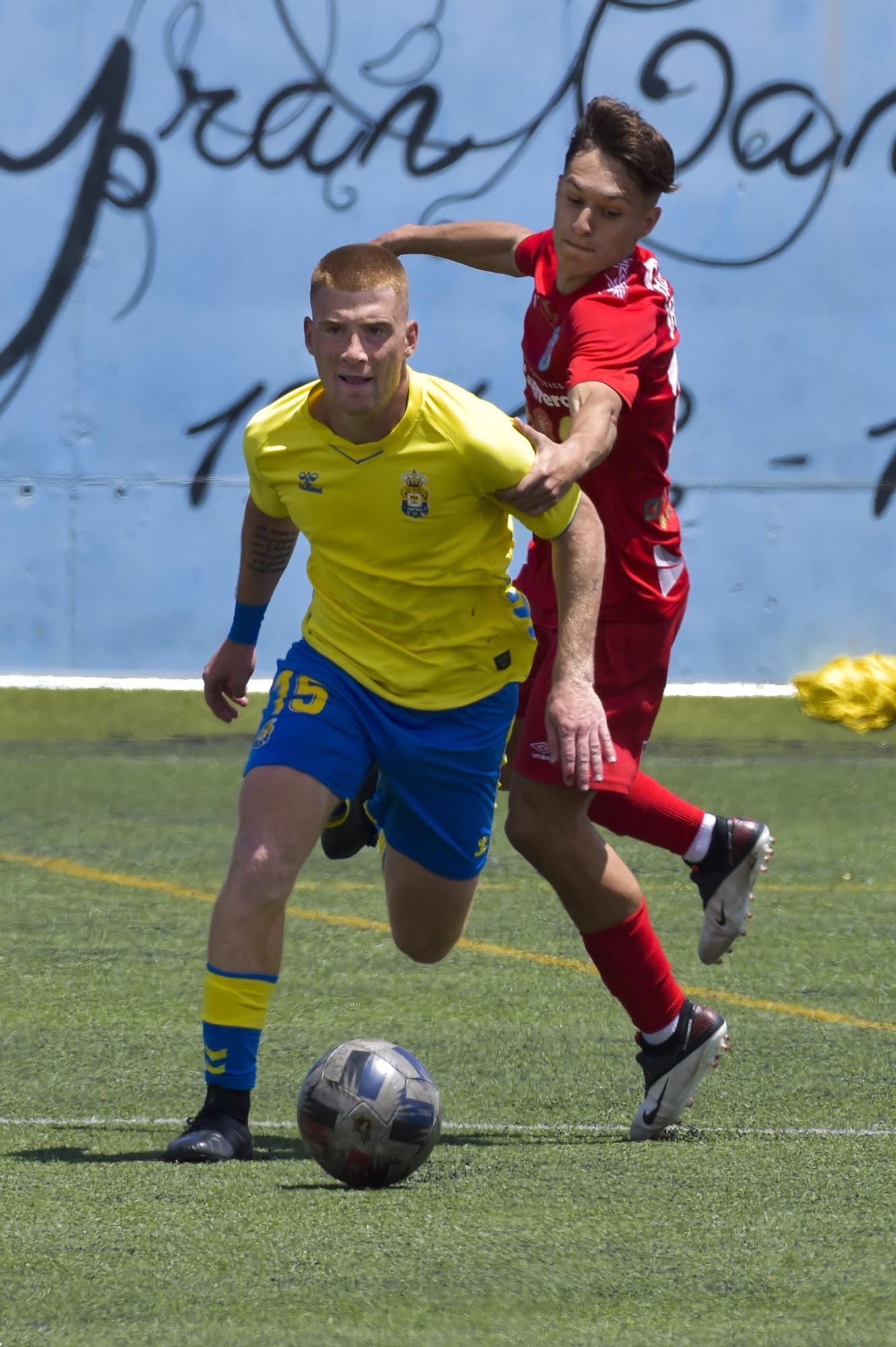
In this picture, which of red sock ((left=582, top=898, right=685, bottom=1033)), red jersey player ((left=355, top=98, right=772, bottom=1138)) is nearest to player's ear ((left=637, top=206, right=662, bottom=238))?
red jersey player ((left=355, top=98, right=772, bottom=1138))

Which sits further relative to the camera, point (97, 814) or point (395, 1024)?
point (97, 814)

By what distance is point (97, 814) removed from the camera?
427 inches

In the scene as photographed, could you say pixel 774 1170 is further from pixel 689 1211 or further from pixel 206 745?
pixel 206 745

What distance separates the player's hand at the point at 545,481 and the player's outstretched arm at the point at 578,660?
4.2 inches

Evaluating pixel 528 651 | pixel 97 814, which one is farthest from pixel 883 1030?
pixel 97 814

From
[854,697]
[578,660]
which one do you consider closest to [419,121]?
[854,697]

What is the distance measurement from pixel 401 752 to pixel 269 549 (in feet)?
2.15

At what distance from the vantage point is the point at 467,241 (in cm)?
621

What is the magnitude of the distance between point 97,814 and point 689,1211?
700 cm

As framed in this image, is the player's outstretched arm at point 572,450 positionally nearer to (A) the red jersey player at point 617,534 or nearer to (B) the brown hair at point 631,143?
(A) the red jersey player at point 617,534

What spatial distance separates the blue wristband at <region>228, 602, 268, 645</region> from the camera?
5512 millimetres

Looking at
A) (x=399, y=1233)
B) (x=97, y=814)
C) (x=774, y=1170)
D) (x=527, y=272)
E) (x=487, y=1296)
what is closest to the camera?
(x=487, y=1296)

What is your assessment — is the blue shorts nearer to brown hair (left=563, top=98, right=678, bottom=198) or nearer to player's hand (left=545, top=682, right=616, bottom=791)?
player's hand (left=545, top=682, right=616, bottom=791)

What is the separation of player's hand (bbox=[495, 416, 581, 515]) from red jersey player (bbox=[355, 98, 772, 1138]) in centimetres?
14
